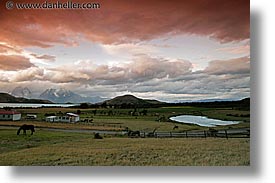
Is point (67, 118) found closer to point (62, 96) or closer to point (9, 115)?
point (62, 96)

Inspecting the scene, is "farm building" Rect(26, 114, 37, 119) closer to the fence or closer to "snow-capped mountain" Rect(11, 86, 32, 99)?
"snow-capped mountain" Rect(11, 86, 32, 99)

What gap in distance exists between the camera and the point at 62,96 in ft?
9.15

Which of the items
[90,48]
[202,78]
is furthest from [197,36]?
[90,48]

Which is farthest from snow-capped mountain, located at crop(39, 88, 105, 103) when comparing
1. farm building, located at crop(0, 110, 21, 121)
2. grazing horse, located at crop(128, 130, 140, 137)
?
grazing horse, located at crop(128, 130, 140, 137)

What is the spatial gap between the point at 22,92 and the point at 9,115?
18 cm

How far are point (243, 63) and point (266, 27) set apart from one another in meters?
0.28

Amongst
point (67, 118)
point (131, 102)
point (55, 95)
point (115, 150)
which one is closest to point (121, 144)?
point (115, 150)

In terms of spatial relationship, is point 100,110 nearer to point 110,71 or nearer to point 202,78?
point 110,71

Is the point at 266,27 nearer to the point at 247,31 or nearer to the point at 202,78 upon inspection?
the point at 247,31

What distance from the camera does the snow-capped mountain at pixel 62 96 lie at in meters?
2.79

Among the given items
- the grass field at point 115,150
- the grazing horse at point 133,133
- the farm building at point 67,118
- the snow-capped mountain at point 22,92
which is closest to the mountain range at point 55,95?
the snow-capped mountain at point 22,92

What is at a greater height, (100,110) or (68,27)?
(68,27)

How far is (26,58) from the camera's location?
2.80 metres
